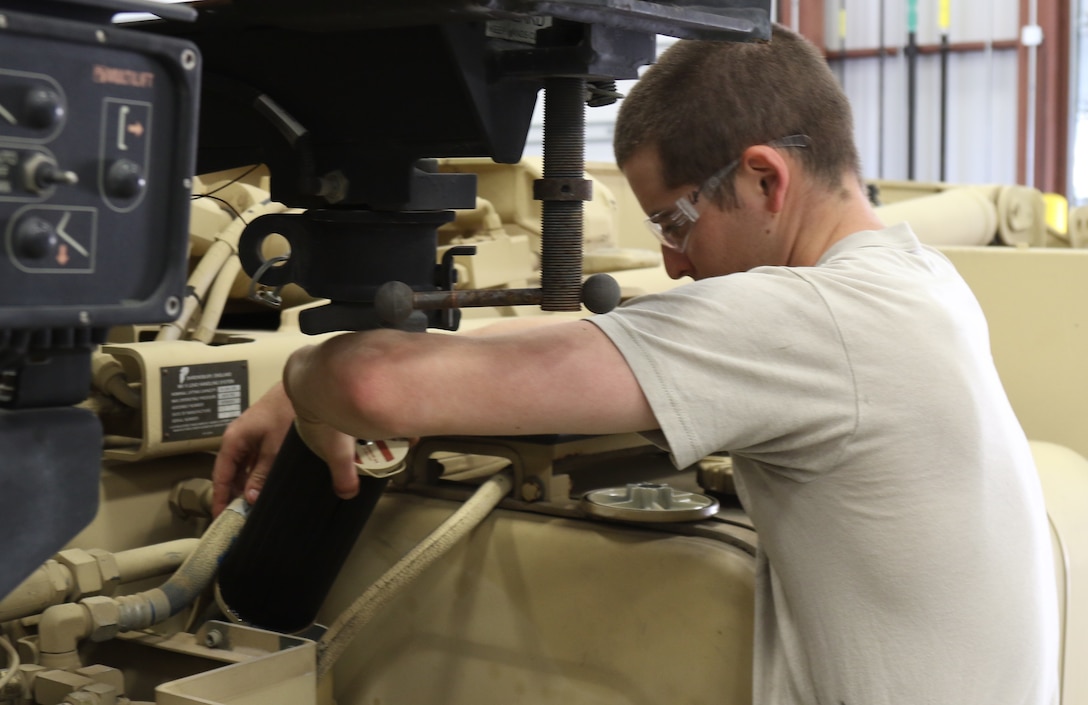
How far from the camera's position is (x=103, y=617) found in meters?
1.30

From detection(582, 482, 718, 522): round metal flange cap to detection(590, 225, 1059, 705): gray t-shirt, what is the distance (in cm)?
14

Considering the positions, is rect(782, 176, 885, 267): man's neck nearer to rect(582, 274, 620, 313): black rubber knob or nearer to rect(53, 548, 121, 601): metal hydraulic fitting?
rect(582, 274, 620, 313): black rubber knob

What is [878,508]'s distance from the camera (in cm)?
114

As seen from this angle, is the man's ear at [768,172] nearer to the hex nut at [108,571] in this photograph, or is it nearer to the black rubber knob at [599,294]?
the black rubber knob at [599,294]

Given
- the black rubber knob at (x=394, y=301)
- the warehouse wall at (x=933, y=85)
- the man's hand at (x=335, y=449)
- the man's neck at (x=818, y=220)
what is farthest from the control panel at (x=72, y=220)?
the warehouse wall at (x=933, y=85)

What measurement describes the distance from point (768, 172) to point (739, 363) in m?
0.29

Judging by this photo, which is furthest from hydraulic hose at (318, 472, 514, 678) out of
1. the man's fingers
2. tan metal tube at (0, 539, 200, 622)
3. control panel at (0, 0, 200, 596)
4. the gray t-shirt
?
control panel at (0, 0, 200, 596)

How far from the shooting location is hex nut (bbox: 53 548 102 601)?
134 cm

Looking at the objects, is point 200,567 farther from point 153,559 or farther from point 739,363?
point 739,363

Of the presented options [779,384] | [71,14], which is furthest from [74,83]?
[779,384]

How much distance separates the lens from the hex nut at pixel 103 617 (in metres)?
1.30

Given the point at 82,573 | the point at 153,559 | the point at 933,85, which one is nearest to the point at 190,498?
the point at 153,559

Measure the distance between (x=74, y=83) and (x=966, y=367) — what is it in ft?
2.59

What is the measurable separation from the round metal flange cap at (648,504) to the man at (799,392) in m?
0.11
